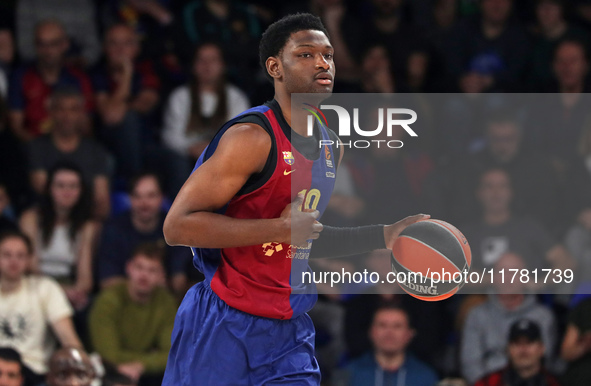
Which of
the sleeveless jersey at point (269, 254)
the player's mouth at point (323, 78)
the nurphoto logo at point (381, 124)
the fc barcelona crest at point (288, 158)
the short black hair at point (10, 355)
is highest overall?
the nurphoto logo at point (381, 124)

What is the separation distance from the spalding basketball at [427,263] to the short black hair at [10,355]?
2.91m

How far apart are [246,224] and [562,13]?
5.46 meters

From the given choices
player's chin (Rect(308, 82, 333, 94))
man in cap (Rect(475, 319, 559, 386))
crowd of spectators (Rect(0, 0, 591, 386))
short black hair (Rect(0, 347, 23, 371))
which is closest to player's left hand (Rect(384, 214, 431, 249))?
player's chin (Rect(308, 82, 333, 94))

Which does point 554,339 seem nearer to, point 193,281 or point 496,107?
point 496,107

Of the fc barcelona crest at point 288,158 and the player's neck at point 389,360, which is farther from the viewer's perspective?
the player's neck at point 389,360

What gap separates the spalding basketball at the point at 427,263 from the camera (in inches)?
137

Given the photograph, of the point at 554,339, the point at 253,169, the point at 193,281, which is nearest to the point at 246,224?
the point at 253,169

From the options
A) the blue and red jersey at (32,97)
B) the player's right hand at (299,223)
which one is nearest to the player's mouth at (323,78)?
the player's right hand at (299,223)

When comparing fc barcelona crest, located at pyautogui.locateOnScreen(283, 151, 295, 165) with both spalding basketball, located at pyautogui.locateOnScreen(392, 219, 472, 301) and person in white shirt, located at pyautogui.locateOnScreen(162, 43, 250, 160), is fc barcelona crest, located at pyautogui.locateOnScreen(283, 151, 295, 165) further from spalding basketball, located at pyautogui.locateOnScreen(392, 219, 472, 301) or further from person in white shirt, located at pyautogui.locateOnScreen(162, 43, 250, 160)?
person in white shirt, located at pyautogui.locateOnScreen(162, 43, 250, 160)

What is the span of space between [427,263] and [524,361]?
7.59 ft

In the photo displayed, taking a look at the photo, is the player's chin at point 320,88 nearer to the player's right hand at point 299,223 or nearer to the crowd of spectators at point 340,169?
the player's right hand at point 299,223

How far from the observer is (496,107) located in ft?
21.9

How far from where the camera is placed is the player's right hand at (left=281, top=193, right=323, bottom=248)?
2.89m

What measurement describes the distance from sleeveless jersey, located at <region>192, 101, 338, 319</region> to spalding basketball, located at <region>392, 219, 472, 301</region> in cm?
47
